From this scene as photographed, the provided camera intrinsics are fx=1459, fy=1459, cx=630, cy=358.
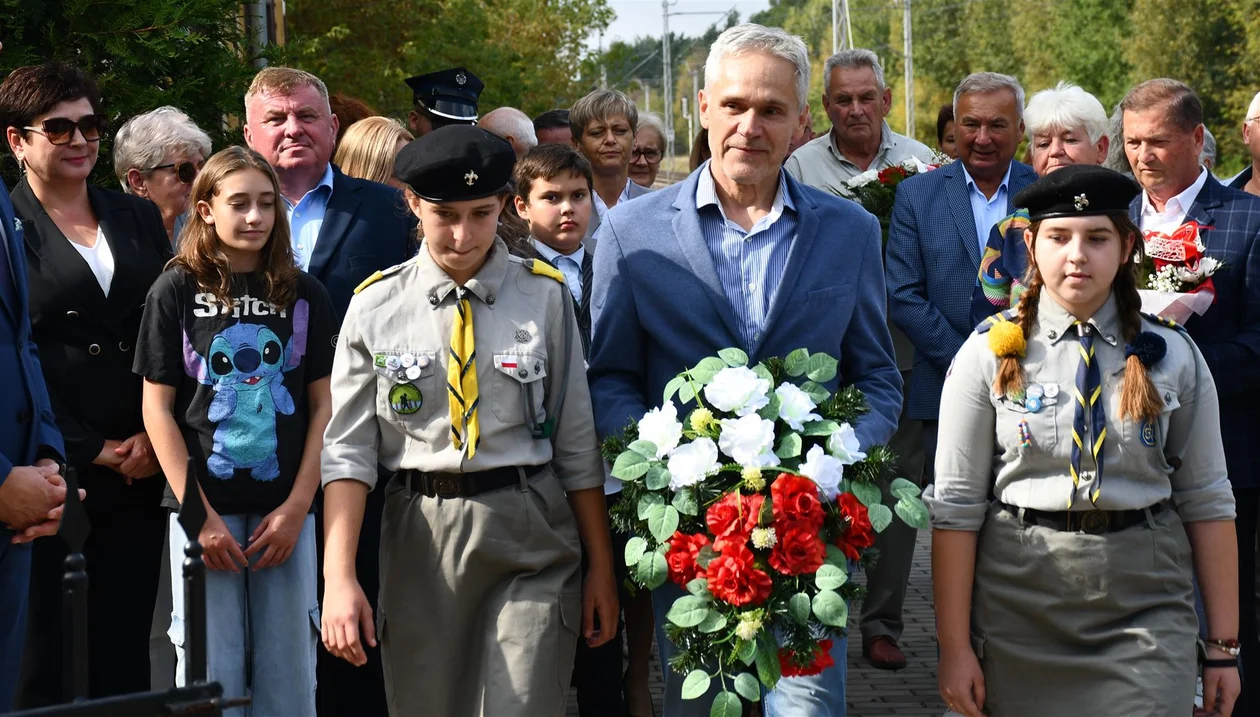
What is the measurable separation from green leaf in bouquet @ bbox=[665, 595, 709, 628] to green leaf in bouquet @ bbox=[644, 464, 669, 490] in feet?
0.95

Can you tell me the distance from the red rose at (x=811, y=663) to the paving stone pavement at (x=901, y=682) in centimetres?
274

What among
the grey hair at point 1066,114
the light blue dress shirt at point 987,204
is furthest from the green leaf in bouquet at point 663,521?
the grey hair at point 1066,114

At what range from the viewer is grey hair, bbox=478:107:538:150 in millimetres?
7922

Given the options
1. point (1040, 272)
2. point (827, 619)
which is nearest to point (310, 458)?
point (827, 619)

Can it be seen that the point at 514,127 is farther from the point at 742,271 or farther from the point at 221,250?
the point at 742,271

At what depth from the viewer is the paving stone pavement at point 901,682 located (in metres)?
6.41

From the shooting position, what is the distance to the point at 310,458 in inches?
197

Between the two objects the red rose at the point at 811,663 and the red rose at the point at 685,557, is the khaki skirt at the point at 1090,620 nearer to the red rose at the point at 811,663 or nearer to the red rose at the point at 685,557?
the red rose at the point at 811,663

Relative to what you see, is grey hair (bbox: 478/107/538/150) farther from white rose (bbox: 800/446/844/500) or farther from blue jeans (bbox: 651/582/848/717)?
white rose (bbox: 800/446/844/500)

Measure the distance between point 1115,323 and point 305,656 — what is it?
9.32ft

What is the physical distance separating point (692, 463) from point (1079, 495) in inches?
48.4

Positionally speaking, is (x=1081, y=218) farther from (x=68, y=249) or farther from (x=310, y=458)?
A: (x=68, y=249)

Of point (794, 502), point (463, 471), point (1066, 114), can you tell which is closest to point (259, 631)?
point (463, 471)

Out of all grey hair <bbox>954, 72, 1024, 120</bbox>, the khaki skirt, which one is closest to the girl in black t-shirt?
the khaki skirt
